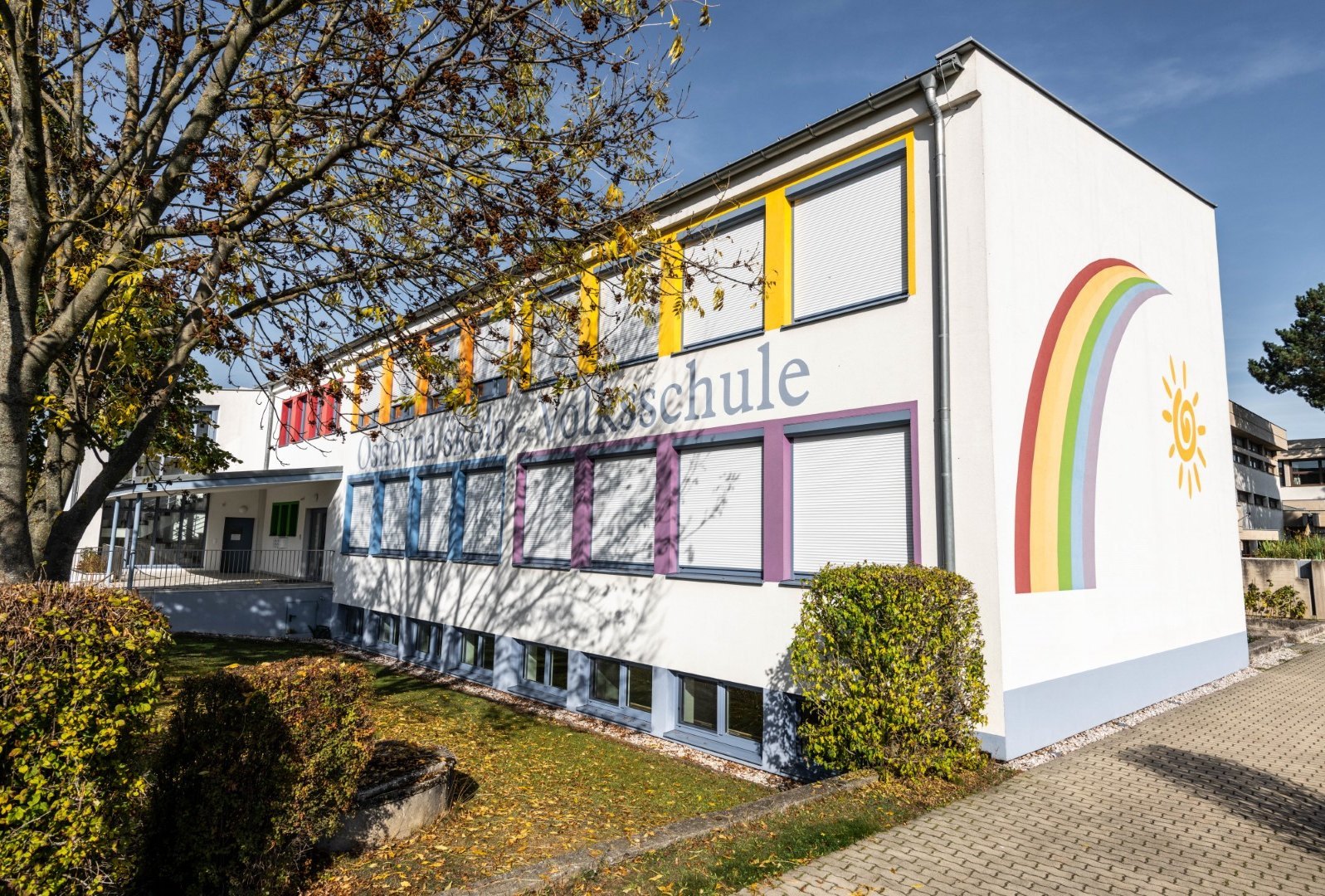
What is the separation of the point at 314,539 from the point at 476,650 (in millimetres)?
12305

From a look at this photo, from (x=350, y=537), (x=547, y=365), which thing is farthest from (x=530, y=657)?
(x=350, y=537)

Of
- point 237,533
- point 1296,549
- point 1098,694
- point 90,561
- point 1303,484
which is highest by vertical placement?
point 1303,484

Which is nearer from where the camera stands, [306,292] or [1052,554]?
[306,292]

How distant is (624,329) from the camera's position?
1263cm

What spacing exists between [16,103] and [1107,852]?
30.3ft

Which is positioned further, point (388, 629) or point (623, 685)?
point (388, 629)

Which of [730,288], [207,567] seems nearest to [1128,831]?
[730,288]

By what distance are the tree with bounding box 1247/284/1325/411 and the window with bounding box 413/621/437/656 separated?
3840 cm

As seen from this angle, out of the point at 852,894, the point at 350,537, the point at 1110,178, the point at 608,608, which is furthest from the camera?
the point at 350,537

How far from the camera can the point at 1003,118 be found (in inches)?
343

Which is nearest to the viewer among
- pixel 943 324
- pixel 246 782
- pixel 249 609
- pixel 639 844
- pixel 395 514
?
pixel 246 782

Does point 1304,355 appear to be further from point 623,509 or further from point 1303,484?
point 623,509

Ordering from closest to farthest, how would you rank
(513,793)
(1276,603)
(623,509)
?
(513,793)
(623,509)
(1276,603)

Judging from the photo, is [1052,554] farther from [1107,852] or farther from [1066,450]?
[1107,852]
